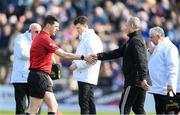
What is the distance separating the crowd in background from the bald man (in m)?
8.41

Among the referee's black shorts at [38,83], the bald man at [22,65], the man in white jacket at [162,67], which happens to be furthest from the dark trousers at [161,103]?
the bald man at [22,65]

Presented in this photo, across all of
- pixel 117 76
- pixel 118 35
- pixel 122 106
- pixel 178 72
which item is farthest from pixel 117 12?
pixel 122 106

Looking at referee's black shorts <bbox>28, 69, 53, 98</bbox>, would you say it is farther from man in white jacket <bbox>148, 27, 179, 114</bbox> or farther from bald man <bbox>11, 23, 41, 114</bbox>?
man in white jacket <bbox>148, 27, 179, 114</bbox>

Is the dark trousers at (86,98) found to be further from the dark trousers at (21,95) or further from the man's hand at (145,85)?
the man's hand at (145,85)

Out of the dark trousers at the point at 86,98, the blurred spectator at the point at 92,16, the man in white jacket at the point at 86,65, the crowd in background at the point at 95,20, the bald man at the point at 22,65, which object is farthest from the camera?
the blurred spectator at the point at 92,16

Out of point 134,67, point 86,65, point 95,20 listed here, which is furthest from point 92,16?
point 134,67

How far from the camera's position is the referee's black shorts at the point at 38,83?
14.8 metres

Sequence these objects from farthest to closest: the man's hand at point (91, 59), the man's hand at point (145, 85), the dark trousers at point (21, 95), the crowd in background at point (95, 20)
Answer: the crowd in background at point (95, 20)
the dark trousers at point (21, 95)
the man's hand at point (91, 59)
the man's hand at point (145, 85)

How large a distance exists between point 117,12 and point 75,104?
15.8ft

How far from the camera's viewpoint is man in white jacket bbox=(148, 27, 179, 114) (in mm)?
15734

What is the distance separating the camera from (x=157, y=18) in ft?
92.2

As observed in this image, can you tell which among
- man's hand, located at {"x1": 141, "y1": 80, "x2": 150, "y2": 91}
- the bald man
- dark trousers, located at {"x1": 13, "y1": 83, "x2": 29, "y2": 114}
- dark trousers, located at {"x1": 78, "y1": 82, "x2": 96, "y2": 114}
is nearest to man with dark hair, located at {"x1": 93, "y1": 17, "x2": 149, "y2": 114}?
man's hand, located at {"x1": 141, "y1": 80, "x2": 150, "y2": 91}

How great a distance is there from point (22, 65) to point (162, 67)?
3.37m

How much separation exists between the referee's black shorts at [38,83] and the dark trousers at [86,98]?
1.58m
